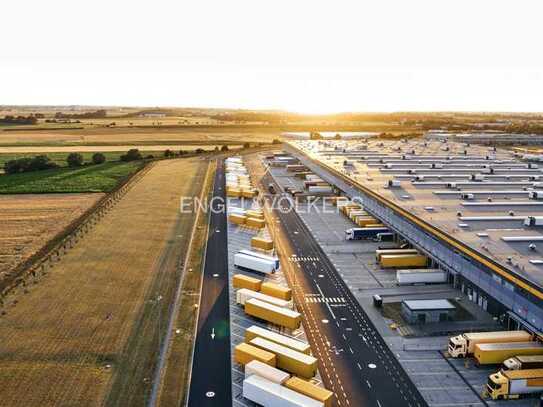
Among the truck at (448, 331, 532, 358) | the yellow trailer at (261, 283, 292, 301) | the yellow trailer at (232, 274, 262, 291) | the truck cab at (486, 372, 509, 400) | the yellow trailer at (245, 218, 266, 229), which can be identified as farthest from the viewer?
the yellow trailer at (245, 218, 266, 229)

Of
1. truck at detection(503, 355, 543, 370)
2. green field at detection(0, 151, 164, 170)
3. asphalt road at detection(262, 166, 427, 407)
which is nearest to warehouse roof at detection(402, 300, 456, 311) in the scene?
asphalt road at detection(262, 166, 427, 407)

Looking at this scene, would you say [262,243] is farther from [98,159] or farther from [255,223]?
[98,159]

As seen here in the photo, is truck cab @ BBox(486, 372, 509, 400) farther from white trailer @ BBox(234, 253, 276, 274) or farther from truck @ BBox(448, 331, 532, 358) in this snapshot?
white trailer @ BBox(234, 253, 276, 274)

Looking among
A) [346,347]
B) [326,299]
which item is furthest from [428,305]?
[346,347]

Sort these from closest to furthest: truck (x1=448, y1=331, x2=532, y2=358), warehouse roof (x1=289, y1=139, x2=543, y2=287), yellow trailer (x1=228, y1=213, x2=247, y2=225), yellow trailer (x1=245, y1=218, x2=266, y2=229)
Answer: truck (x1=448, y1=331, x2=532, y2=358), warehouse roof (x1=289, y1=139, x2=543, y2=287), yellow trailer (x1=245, y1=218, x2=266, y2=229), yellow trailer (x1=228, y1=213, x2=247, y2=225)

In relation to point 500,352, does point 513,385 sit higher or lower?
lower

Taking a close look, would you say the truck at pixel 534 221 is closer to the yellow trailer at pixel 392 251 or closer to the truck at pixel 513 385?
the yellow trailer at pixel 392 251

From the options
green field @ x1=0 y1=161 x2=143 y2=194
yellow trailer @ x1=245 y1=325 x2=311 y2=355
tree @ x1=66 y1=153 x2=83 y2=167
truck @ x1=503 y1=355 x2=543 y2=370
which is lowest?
truck @ x1=503 y1=355 x2=543 y2=370

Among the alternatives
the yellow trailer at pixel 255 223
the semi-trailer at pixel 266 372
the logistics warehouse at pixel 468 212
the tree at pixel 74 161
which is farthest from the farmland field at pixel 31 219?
the logistics warehouse at pixel 468 212
